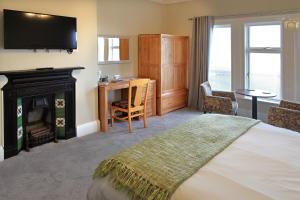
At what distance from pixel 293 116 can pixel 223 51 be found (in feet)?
10.3

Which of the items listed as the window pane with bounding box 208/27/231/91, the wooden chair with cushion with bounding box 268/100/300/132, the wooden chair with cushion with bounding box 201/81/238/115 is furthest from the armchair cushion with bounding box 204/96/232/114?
the window pane with bounding box 208/27/231/91

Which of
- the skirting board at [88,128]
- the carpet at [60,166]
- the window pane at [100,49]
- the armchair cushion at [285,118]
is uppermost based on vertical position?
the window pane at [100,49]

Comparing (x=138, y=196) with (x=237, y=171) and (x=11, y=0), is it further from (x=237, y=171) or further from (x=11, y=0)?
(x=11, y=0)

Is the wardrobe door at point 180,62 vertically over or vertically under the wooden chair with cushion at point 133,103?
over

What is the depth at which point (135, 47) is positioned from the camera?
580cm

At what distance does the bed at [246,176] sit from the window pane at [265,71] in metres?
3.33

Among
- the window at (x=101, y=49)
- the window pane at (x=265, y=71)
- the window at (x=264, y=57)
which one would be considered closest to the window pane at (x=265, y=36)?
the window at (x=264, y=57)

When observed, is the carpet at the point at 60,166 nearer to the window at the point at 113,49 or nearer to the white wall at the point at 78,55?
the white wall at the point at 78,55

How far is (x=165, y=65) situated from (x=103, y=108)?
5.94ft

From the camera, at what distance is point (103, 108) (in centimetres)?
458

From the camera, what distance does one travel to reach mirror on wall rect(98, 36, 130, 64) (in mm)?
5102

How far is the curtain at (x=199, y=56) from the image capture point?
582 centimetres

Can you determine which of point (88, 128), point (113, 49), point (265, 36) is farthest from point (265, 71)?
point (88, 128)

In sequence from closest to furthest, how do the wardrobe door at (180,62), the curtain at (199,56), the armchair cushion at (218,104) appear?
the armchair cushion at (218,104)
the curtain at (199,56)
the wardrobe door at (180,62)
